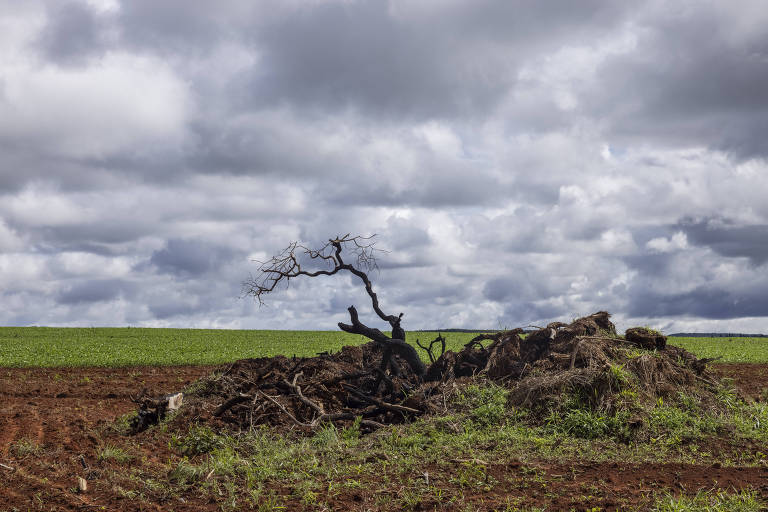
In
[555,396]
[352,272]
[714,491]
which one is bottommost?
[714,491]

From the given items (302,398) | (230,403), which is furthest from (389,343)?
(230,403)

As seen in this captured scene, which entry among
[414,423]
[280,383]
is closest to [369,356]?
[280,383]

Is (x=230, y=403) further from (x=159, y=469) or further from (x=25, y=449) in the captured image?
(x=25, y=449)

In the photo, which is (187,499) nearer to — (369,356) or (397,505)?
(397,505)

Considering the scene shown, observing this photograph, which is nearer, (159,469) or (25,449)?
(159,469)

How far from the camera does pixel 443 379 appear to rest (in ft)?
45.0

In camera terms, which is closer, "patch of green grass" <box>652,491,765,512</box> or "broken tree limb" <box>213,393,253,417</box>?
"patch of green grass" <box>652,491,765,512</box>

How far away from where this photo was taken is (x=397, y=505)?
21.2 feet

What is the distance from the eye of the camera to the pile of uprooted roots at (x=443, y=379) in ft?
35.9

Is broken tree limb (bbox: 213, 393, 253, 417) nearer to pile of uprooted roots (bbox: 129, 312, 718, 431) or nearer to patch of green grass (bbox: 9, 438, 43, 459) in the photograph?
pile of uprooted roots (bbox: 129, 312, 718, 431)

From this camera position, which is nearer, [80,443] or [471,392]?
[80,443]

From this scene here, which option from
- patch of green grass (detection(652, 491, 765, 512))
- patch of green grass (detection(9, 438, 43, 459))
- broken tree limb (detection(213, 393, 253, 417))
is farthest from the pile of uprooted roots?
patch of green grass (detection(652, 491, 765, 512))

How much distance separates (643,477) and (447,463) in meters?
2.46

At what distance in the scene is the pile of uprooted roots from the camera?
35.9ft
